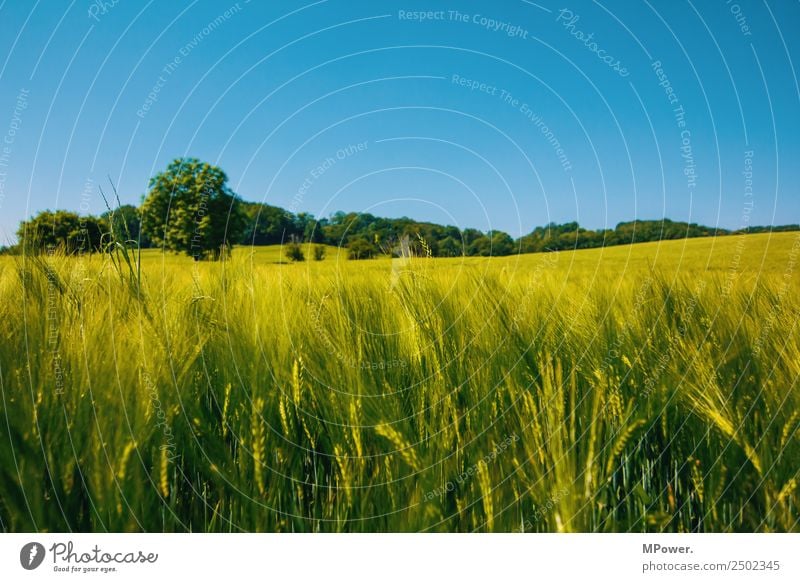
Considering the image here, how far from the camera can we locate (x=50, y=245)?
126 cm

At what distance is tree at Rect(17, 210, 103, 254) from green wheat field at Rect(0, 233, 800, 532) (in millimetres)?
45

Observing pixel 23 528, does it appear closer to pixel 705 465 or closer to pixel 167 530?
pixel 167 530

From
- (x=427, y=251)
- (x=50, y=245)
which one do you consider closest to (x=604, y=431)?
(x=427, y=251)

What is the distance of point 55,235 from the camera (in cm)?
125

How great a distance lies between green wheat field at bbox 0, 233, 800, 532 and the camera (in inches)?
34.4
